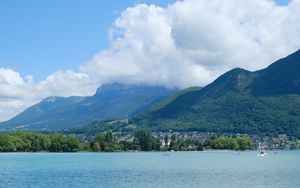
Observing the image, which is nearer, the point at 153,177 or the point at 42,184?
the point at 42,184

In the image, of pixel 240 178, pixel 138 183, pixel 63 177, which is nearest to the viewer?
pixel 138 183

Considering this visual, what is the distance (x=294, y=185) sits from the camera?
69188 millimetres

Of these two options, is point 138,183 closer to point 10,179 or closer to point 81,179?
point 81,179

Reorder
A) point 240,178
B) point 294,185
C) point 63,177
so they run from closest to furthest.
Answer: point 294,185 → point 240,178 → point 63,177

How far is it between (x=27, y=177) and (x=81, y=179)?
35.7 ft

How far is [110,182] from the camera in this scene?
257 feet

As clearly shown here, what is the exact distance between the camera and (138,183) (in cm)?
7588

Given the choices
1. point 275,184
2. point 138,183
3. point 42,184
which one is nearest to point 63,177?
point 42,184

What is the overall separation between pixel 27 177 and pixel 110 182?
1861 centimetres

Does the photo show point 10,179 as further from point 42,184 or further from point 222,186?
point 222,186

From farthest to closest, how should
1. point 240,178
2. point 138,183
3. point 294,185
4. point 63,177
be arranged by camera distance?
1. point 63,177
2. point 240,178
3. point 138,183
4. point 294,185

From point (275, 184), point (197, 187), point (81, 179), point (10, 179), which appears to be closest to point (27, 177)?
point (10, 179)

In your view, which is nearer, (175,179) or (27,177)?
(175,179)

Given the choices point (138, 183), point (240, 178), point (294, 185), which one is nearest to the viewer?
point (294, 185)
